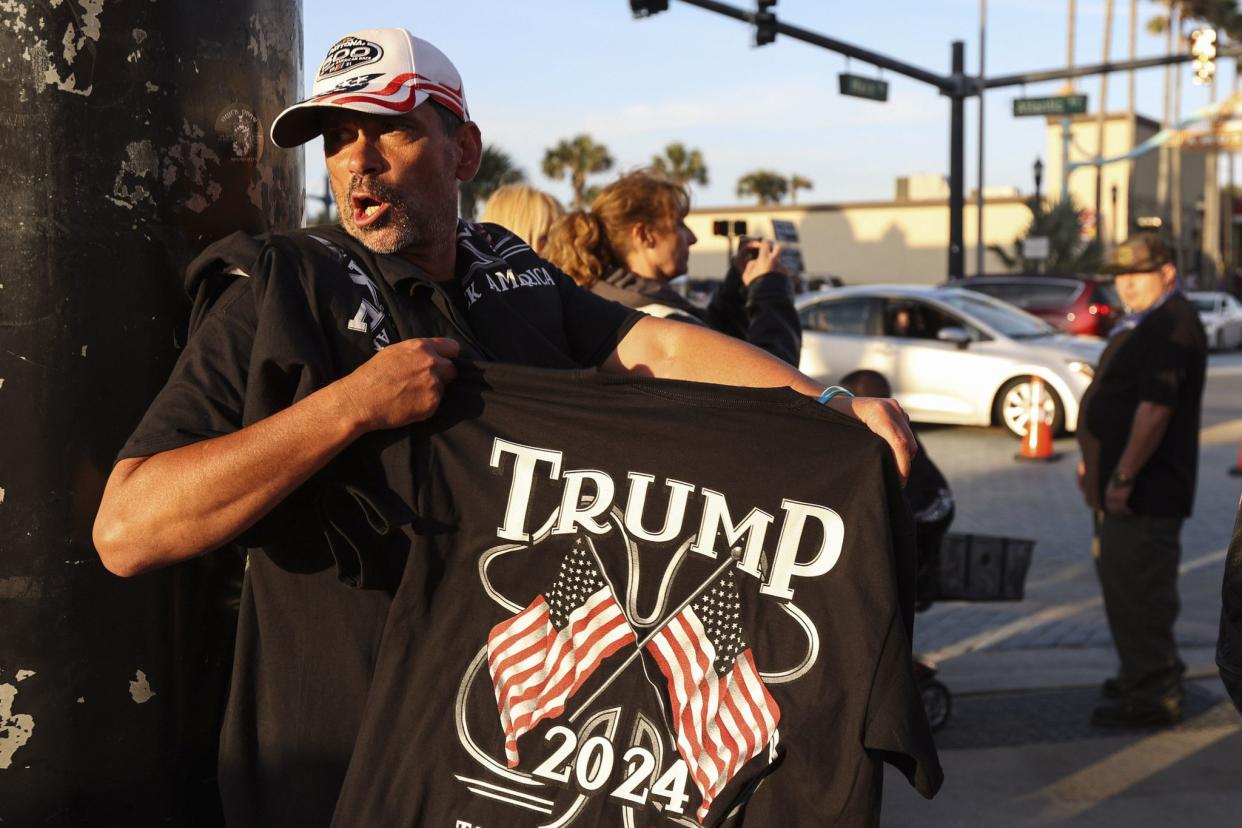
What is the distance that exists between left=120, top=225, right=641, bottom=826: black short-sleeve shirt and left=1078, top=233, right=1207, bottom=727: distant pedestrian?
4.17m

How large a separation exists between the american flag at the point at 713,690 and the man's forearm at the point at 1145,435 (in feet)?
13.2

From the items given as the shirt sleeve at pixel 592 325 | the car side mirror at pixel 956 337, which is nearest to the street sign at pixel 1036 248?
the car side mirror at pixel 956 337

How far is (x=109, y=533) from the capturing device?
205 cm

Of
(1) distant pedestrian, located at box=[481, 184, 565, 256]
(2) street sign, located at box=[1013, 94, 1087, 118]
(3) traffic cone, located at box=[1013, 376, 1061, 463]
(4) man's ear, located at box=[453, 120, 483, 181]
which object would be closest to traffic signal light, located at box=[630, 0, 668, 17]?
(3) traffic cone, located at box=[1013, 376, 1061, 463]

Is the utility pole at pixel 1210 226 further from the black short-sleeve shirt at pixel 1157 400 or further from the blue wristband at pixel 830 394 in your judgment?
the blue wristband at pixel 830 394

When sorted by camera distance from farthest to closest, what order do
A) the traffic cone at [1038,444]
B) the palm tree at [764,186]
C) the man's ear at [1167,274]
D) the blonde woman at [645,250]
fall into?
1. the palm tree at [764,186]
2. the traffic cone at [1038,444]
3. the man's ear at [1167,274]
4. the blonde woman at [645,250]

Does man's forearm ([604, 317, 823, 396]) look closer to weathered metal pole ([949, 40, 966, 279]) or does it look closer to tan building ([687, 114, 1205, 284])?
weathered metal pole ([949, 40, 966, 279])

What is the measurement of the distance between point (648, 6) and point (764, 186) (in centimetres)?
6240

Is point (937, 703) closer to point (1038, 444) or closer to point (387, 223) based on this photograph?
point (387, 223)

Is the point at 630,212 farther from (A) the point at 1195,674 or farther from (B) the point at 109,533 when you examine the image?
(A) the point at 1195,674

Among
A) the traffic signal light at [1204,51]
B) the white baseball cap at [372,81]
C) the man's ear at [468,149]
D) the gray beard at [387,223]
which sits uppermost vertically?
the traffic signal light at [1204,51]

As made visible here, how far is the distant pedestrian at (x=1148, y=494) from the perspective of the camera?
5707mm

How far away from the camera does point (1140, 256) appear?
6.00m

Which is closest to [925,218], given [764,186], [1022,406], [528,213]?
[764,186]
